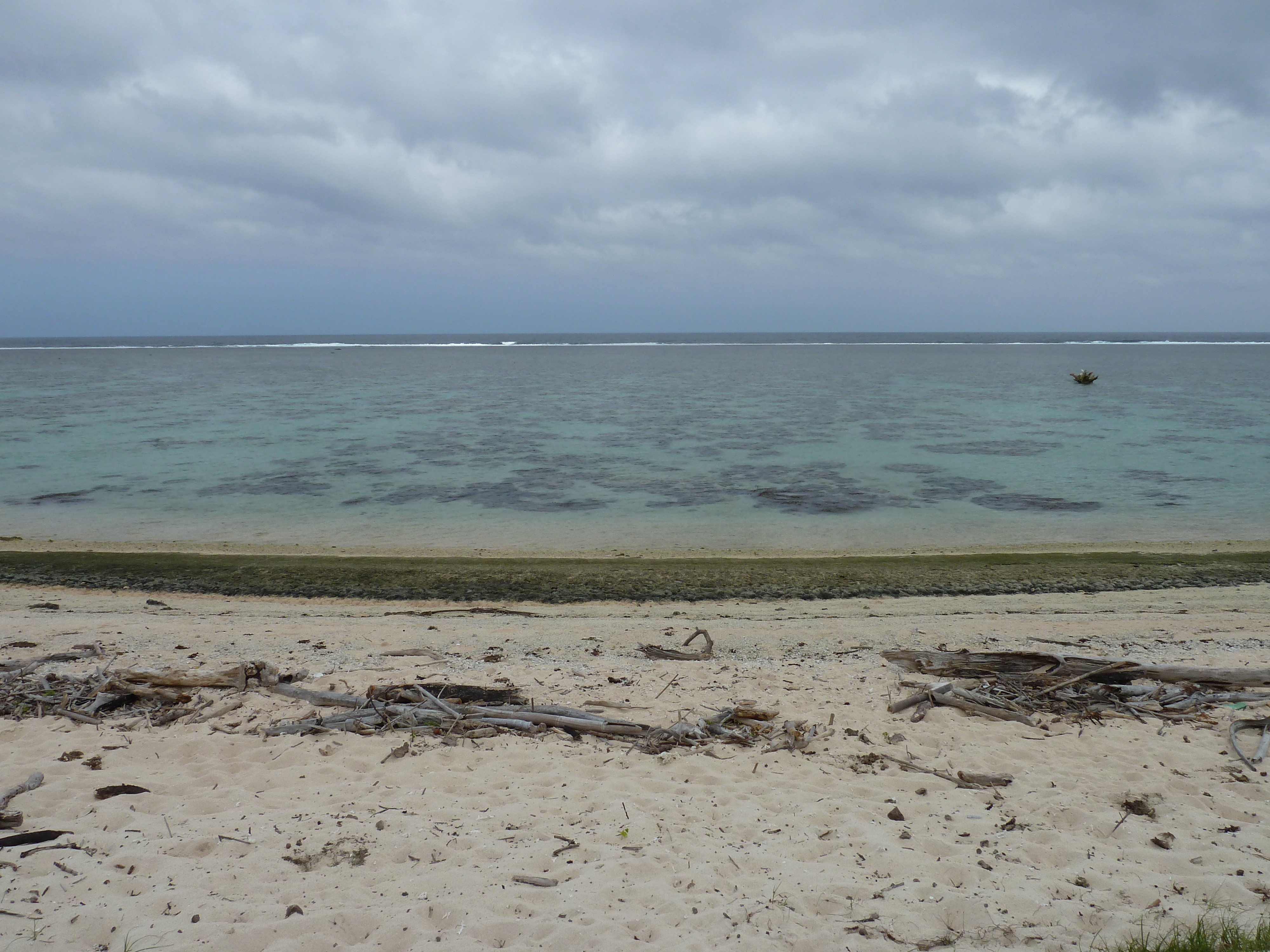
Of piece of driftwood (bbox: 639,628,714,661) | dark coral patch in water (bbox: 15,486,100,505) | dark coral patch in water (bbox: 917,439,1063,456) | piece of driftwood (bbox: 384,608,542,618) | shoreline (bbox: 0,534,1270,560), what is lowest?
piece of driftwood (bbox: 384,608,542,618)

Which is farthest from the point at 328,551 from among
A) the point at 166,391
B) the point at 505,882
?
the point at 166,391

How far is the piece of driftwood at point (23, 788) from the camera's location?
478 centimetres

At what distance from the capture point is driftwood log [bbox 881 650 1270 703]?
6840 mm

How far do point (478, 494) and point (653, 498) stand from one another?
4.17 metres

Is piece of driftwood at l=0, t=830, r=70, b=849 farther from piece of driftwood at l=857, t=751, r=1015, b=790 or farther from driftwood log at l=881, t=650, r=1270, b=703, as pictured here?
driftwood log at l=881, t=650, r=1270, b=703

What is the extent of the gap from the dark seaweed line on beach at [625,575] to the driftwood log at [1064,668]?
3333 millimetres

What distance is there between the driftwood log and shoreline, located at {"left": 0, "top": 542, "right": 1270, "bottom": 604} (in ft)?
10.7

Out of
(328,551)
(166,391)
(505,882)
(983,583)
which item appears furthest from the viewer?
(166,391)

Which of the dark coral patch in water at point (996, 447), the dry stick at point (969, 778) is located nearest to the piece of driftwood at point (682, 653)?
the dry stick at point (969, 778)

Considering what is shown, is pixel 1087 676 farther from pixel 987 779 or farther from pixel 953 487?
pixel 953 487

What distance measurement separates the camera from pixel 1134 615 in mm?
9820

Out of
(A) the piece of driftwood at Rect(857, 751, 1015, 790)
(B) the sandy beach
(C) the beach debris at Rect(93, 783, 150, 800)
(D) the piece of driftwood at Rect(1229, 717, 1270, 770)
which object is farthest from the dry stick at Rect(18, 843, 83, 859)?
(D) the piece of driftwood at Rect(1229, 717, 1270, 770)

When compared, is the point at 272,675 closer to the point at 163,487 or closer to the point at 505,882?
the point at 505,882

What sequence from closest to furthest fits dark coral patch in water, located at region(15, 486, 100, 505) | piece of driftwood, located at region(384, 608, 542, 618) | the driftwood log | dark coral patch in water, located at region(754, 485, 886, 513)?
the driftwood log, piece of driftwood, located at region(384, 608, 542, 618), dark coral patch in water, located at region(754, 485, 886, 513), dark coral patch in water, located at region(15, 486, 100, 505)
